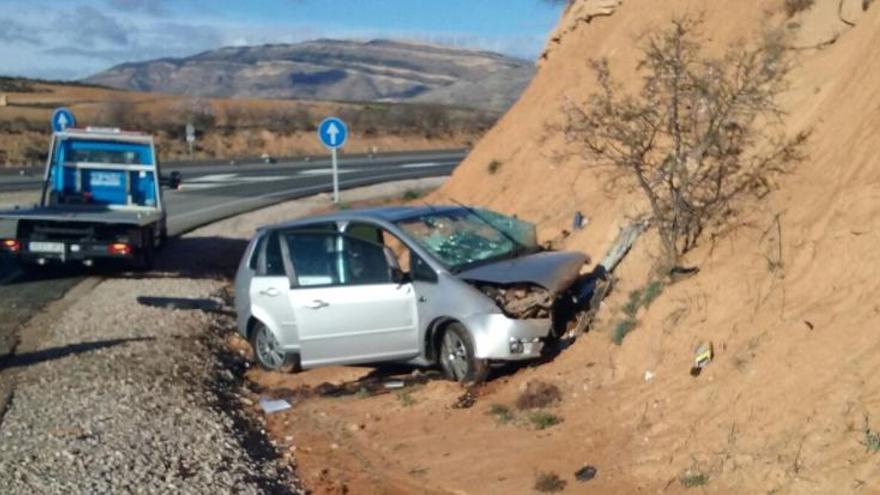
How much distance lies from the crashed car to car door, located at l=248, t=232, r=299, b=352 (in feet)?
0.04

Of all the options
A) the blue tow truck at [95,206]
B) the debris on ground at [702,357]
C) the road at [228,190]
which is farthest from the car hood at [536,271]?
the blue tow truck at [95,206]

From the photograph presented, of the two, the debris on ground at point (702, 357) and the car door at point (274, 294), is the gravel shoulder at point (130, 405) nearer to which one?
the car door at point (274, 294)

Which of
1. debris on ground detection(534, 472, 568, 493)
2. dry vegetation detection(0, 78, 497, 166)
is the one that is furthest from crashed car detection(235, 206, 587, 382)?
dry vegetation detection(0, 78, 497, 166)

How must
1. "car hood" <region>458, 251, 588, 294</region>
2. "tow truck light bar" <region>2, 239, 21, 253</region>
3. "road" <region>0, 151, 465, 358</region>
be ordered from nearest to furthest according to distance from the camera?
1. "car hood" <region>458, 251, 588, 294</region>
2. "road" <region>0, 151, 465, 358</region>
3. "tow truck light bar" <region>2, 239, 21, 253</region>

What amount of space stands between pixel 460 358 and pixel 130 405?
2.85 meters

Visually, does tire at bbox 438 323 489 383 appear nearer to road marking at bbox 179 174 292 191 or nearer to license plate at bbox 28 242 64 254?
license plate at bbox 28 242 64 254

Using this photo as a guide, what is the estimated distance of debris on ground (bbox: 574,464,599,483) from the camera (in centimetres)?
862

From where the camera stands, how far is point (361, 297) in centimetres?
1192

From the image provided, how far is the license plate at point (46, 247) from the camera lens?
781 inches

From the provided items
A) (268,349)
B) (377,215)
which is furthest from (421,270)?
(268,349)

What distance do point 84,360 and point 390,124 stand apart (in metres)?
72.5

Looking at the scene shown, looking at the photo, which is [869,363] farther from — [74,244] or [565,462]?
[74,244]

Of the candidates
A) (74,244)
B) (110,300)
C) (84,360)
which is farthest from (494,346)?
(74,244)

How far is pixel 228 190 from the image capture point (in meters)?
43.4
